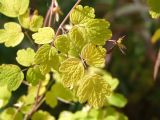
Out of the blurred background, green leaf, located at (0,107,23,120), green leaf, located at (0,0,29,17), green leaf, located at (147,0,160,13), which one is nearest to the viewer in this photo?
green leaf, located at (147,0,160,13)

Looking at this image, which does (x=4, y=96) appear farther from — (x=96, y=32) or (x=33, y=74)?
(x=96, y=32)

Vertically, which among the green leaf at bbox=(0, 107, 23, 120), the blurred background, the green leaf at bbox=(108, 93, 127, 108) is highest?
the green leaf at bbox=(0, 107, 23, 120)

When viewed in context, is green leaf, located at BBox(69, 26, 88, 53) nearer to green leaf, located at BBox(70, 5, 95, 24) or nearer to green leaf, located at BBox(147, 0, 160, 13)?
green leaf, located at BBox(70, 5, 95, 24)

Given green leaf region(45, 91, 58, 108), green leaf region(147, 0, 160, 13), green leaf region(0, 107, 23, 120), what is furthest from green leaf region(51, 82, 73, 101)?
green leaf region(147, 0, 160, 13)

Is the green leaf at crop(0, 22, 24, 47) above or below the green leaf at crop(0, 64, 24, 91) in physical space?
above

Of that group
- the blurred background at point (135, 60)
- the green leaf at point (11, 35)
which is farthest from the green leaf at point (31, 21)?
the blurred background at point (135, 60)

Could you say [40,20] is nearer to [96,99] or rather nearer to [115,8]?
[96,99]
